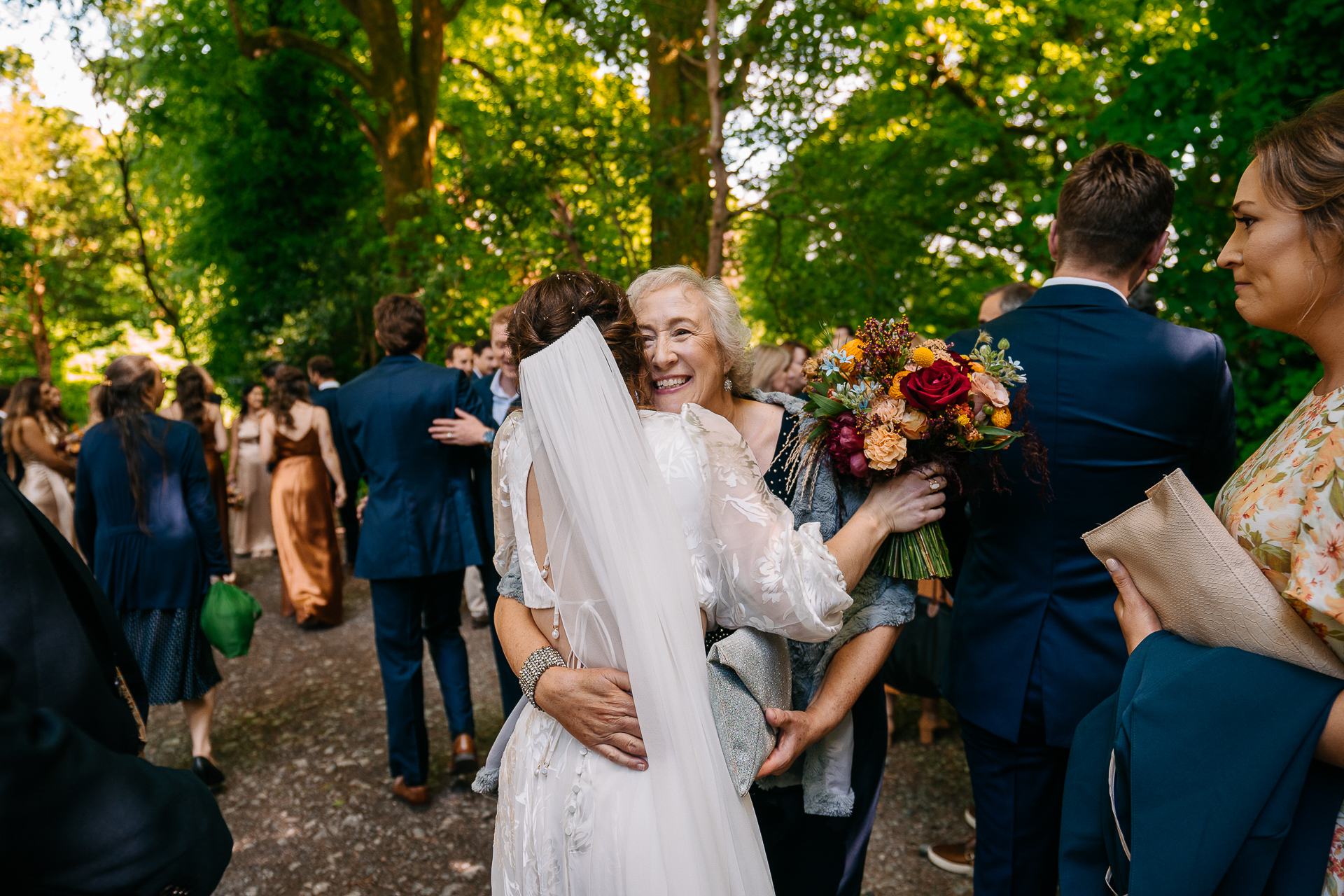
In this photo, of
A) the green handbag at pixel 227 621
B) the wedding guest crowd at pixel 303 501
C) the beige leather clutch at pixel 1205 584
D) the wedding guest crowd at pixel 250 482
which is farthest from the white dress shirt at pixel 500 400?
the wedding guest crowd at pixel 250 482

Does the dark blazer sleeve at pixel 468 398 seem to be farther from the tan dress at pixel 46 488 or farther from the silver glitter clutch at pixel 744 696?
the tan dress at pixel 46 488

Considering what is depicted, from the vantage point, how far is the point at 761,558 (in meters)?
1.64

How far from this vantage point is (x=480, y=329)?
25.7ft

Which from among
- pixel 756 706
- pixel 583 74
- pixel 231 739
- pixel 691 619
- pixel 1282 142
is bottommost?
pixel 231 739

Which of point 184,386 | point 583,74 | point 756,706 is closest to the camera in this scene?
point 756,706

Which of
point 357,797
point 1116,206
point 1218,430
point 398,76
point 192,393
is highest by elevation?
point 398,76

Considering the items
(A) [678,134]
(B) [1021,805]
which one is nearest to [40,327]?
(A) [678,134]

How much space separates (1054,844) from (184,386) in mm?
8304

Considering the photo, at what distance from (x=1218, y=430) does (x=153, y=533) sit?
4930 millimetres

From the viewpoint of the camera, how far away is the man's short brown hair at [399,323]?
14.3 feet

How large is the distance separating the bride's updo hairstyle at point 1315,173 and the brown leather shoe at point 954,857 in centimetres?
302

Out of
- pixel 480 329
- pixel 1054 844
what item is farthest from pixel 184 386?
pixel 1054 844

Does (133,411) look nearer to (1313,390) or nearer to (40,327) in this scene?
(1313,390)

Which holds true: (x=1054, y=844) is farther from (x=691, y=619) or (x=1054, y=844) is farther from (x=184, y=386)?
(x=184, y=386)
